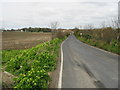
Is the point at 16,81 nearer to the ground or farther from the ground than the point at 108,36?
nearer to the ground

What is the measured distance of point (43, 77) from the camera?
7.34 meters

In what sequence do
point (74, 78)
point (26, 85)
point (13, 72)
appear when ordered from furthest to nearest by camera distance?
1. point (13, 72)
2. point (74, 78)
3. point (26, 85)

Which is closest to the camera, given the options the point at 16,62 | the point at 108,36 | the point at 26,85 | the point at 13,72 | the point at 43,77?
the point at 26,85

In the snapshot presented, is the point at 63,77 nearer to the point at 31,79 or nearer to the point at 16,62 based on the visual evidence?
the point at 31,79

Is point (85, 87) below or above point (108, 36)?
below

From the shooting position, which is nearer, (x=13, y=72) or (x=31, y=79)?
(x=31, y=79)

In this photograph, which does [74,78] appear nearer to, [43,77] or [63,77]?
[63,77]

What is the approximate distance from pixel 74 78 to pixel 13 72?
4.06 metres

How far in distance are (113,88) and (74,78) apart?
2145 mm

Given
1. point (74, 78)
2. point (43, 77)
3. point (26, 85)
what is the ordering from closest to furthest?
point (26, 85), point (43, 77), point (74, 78)

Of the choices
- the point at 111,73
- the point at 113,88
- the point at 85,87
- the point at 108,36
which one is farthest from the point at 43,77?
the point at 108,36

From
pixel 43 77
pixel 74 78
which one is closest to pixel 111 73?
pixel 74 78

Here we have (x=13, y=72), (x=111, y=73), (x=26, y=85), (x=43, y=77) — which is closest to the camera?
(x=26, y=85)

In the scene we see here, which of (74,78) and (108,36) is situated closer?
(74,78)
